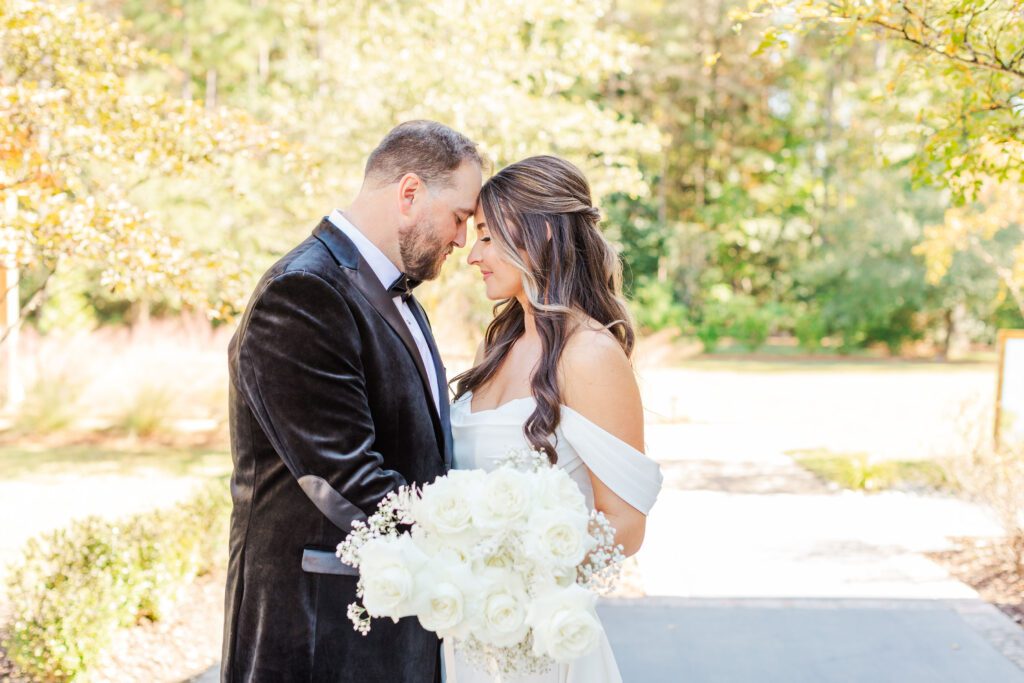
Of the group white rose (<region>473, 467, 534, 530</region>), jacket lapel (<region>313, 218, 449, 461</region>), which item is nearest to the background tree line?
jacket lapel (<region>313, 218, 449, 461</region>)

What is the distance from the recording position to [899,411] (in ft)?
52.5

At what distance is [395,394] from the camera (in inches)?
91.9

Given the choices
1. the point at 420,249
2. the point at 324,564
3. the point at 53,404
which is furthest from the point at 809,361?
the point at 324,564

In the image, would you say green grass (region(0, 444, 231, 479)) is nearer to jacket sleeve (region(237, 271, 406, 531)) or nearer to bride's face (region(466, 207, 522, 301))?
bride's face (region(466, 207, 522, 301))

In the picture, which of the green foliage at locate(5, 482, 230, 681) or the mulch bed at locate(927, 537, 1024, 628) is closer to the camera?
the green foliage at locate(5, 482, 230, 681)

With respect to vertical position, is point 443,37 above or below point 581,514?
above

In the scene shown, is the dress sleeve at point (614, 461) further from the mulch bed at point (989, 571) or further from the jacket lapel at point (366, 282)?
the mulch bed at point (989, 571)

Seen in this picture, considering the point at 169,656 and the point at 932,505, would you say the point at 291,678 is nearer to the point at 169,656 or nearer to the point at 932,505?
the point at 169,656

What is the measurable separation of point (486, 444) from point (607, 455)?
390 mm

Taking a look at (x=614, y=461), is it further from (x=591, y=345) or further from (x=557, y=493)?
(x=557, y=493)

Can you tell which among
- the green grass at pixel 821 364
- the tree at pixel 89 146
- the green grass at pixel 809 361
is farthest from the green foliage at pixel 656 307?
the tree at pixel 89 146

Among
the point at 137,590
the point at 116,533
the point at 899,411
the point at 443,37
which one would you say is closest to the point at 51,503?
the point at 116,533

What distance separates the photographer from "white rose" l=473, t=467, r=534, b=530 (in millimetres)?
1861

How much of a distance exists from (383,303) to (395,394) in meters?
0.25
